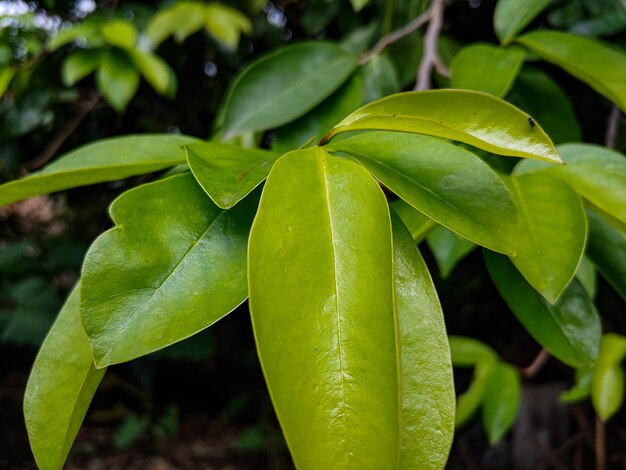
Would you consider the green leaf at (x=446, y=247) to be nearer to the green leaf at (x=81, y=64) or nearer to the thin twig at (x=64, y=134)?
the green leaf at (x=81, y=64)

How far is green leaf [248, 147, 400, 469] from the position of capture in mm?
252

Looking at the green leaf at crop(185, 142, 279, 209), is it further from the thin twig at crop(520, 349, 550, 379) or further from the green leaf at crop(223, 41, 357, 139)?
the thin twig at crop(520, 349, 550, 379)

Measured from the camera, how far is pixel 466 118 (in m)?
0.31

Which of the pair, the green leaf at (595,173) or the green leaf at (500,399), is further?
the green leaf at (500,399)

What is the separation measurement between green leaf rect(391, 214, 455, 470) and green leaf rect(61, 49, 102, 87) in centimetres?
75

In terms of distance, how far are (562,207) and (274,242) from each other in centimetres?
26

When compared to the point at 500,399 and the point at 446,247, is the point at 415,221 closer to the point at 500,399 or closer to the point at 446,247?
the point at 446,247

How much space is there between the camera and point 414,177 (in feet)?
1.15

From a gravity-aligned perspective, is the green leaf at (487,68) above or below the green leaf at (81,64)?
above

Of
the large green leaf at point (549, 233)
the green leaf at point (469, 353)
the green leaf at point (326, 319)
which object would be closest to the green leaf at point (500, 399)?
the green leaf at point (469, 353)

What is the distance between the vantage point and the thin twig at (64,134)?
41.8 inches

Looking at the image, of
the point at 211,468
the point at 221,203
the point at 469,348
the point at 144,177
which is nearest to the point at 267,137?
the point at 144,177

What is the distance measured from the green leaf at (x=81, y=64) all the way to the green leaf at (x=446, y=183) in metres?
0.67

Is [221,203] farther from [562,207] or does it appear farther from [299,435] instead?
[562,207]
